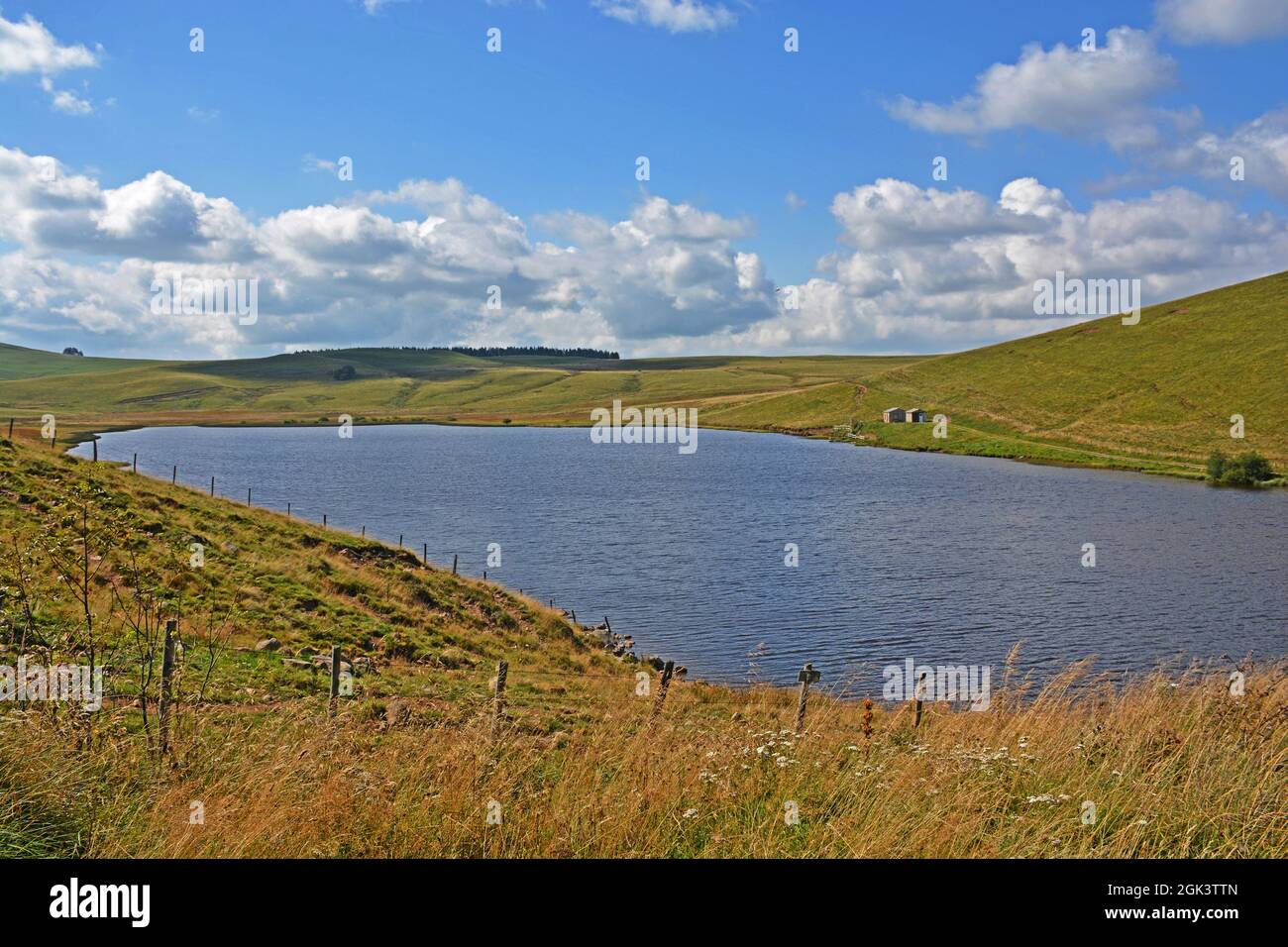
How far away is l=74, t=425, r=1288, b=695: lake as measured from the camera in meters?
39.5

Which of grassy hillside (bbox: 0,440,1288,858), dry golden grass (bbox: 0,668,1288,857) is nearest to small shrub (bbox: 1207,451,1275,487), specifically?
grassy hillside (bbox: 0,440,1288,858)

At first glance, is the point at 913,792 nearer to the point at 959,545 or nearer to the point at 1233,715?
the point at 1233,715

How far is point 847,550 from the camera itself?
60.8 meters

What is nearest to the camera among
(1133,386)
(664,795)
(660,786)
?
(664,795)

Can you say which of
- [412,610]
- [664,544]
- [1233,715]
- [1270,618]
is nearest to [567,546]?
[664,544]

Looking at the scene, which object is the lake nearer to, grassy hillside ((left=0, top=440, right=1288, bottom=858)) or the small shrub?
the small shrub

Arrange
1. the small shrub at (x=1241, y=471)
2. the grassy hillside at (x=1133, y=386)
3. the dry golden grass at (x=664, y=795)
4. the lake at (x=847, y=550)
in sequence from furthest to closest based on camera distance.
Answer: the grassy hillside at (x=1133, y=386) < the small shrub at (x=1241, y=471) < the lake at (x=847, y=550) < the dry golden grass at (x=664, y=795)

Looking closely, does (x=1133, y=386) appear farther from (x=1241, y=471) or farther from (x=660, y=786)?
(x=660, y=786)

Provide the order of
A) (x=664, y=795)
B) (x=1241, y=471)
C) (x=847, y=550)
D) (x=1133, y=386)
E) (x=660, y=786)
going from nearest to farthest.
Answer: (x=664, y=795) < (x=660, y=786) < (x=847, y=550) < (x=1241, y=471) < (x=1133, y=386)

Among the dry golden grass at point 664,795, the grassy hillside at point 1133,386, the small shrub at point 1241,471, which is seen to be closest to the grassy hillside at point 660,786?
the dry golden grass at point 664,795

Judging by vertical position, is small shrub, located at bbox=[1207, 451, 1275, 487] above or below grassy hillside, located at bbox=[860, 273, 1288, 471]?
below

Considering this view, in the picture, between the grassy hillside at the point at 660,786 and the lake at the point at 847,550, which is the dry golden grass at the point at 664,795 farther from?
the lake at the point at 847,550

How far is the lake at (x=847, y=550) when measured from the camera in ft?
130

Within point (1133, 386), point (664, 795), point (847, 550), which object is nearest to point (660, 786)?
point (664, 795)
